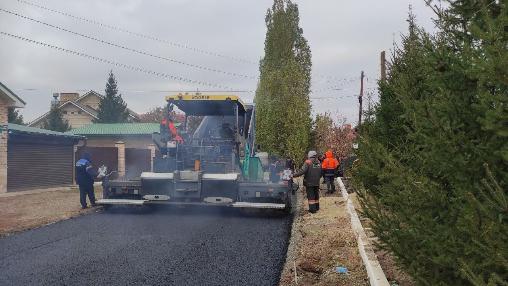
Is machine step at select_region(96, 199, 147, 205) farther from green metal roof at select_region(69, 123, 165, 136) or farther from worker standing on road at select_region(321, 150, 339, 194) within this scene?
green metal roof at select_region(69, 123, 165, 136)

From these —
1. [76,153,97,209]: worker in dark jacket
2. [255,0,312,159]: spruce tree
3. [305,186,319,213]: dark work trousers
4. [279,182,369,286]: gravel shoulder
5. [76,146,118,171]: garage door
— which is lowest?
[279,182,369,286]: gravel shoulder

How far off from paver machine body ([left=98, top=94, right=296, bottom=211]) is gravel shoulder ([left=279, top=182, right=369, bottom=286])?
4.07 feet

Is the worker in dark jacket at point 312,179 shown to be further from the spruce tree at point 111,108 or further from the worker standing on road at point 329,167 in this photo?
the spruce tree at point 111,108

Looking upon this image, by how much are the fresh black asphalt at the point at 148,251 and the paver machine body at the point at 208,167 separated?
54cm

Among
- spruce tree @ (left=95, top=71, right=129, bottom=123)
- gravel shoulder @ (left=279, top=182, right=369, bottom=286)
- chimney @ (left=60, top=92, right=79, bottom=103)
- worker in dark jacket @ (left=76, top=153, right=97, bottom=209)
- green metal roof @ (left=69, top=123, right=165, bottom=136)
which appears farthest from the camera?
chimney @ (left=60, top=92, right=79, bottom=103)

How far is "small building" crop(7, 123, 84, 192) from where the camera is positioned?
1991cm

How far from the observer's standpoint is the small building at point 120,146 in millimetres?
28141

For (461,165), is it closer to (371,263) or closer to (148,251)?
(371,263)

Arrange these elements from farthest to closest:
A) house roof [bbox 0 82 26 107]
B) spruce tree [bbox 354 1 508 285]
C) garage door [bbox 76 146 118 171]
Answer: garage door [bbox 76 146 118 171], house roof [bbox 0 82 26 107], spruce tree [bbox 354 1 508 285]

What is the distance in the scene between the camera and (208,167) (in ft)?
40.4

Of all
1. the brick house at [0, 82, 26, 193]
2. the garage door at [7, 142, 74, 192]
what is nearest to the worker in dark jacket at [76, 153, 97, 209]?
the brick house at [0, 82, 26, 193]

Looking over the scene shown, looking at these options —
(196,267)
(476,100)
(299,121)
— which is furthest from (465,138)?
(299,121)

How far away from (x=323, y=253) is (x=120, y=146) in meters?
23.0

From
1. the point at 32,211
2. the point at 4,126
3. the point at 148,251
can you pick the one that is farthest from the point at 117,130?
the point at 148,251
